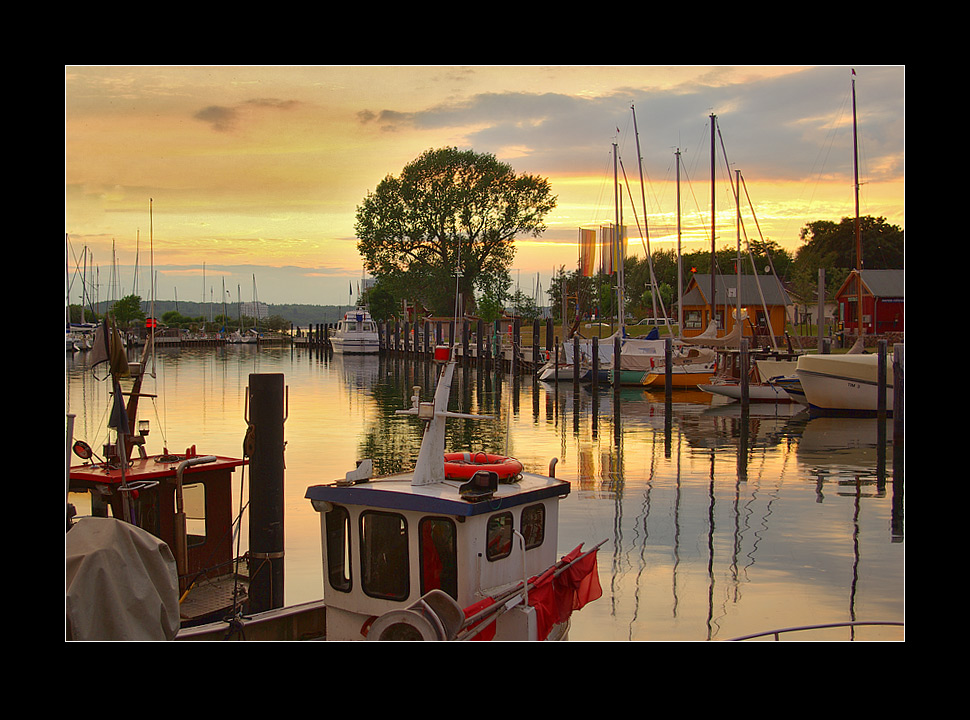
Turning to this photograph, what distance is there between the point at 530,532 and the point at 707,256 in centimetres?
9002

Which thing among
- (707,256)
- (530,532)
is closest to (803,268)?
(707,256)

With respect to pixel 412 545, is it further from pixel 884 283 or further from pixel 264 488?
pixel 884 283

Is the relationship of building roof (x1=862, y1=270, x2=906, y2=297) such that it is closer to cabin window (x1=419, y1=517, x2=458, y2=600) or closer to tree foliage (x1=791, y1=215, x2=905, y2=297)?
tree foliage (x1=791, y1=215, x2=905, y2=297)

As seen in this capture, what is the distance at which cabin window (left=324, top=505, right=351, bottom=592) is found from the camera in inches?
349

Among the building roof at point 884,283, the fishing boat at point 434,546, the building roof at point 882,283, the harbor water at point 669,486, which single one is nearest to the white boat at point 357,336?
the harbor water at point 669,486

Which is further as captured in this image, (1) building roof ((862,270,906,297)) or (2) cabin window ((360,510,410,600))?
(1) building roof ((862,270,906,297))

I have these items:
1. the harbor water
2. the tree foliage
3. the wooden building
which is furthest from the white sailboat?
the tree foliage

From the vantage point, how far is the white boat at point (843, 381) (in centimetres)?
3344

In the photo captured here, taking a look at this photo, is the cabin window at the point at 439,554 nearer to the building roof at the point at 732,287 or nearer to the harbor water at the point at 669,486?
the harbor water at the point at 669,486

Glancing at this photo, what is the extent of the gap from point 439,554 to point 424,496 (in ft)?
1.92

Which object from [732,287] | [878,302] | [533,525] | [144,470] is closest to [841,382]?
[533,525]

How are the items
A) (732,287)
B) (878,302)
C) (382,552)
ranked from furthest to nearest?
(732,287) → (878,302) → (382,552)

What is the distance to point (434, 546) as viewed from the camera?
335 inches

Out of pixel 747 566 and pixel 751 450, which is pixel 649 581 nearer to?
pixel 747 566
